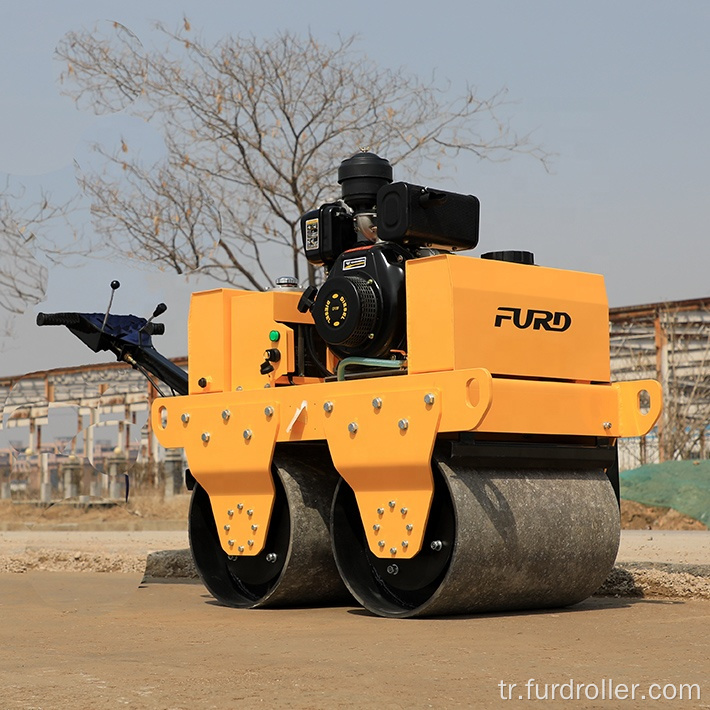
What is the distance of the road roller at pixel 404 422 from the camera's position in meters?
6.69

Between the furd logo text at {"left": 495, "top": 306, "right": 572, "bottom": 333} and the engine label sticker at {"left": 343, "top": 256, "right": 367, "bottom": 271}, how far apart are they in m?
0.83

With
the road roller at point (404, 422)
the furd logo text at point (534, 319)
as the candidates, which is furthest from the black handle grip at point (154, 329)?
the furd logo text at point (534, 319)

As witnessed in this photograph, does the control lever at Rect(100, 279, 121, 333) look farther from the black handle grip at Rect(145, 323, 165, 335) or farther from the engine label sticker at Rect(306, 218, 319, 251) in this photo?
the engine label sticker at Rect(306, 218, 319, 251)

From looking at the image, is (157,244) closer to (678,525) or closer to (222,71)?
(222,71)

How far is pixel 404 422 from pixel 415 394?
0.15 metres

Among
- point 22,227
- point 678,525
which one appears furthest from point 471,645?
point 678,525

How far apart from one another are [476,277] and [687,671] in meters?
2.61

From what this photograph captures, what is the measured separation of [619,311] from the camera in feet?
84.0

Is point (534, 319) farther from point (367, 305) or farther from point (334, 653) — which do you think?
point (334, 653)

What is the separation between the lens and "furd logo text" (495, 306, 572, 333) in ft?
22.8

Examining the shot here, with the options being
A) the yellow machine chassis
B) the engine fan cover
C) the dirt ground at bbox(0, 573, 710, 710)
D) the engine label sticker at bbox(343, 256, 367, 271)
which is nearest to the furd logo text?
the yellow machine chassis

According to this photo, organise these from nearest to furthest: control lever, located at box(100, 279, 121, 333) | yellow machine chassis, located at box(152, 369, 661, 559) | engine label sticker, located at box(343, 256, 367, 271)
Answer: yellow machine chassis, located at box(152, 369, 661, 559) → engine label sticker, located at box(343, 256, 367, 271) → control lever, located at box(100, 279, 121, 333)

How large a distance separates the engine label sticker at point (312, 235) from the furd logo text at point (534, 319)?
1.33 meters

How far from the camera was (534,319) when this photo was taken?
7.09 metres
